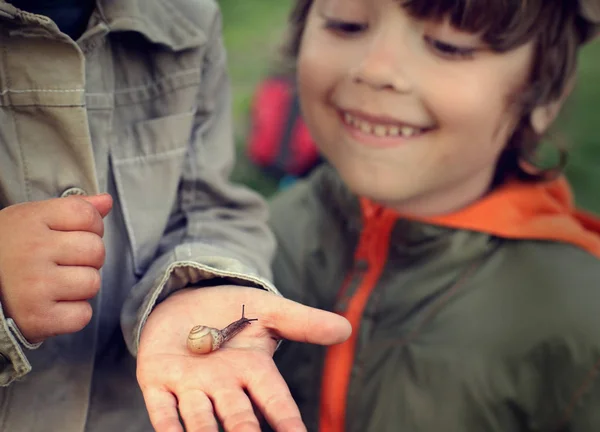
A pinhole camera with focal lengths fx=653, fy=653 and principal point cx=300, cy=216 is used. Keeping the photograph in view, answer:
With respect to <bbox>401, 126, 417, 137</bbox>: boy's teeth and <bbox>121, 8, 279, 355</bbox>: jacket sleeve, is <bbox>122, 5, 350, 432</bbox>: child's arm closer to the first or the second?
<bbox>121, 8, 279, 355</bbox>: jacket sleeve

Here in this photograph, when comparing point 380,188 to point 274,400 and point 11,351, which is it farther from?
point 11,351

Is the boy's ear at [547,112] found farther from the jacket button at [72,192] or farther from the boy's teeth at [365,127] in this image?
the jacket button at [72,192]

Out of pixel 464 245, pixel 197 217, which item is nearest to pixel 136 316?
pixel 197 217

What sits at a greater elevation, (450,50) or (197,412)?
(450,50)

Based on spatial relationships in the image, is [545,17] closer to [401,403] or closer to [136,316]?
[401,403]

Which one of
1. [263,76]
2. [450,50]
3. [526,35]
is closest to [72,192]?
[450,50]

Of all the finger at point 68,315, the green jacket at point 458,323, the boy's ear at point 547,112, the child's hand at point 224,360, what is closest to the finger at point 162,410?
the child's hand at point 224,360

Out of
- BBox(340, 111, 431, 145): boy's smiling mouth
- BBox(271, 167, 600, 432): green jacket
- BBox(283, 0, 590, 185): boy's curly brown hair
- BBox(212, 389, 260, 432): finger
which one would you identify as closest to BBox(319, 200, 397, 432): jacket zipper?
BBox(271, 167, 600, 432): green jacket
